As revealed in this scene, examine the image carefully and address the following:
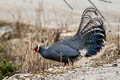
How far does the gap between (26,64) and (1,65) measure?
54cm

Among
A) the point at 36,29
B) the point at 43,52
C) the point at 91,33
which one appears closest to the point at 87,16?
the point at 91,33

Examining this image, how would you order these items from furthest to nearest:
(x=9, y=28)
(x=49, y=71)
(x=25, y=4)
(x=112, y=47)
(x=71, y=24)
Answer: (x=25, y=4) < (x=9, y=28) < (x=71, y=24) < (x=112, y=47) < (x=49, y=71)

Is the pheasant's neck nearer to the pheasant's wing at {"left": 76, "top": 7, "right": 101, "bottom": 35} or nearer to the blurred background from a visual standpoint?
the blurred background

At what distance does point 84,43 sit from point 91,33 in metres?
0.27

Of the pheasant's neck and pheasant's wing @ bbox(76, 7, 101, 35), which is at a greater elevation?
pheasant's wing @ bbox(76, 7, 101, 35)

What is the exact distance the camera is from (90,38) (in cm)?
929

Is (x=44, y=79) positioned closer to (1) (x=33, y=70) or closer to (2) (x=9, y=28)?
(1) (x=33, y=70)

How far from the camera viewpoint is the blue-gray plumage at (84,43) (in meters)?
8.82

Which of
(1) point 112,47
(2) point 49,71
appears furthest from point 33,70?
(1) point 112,47

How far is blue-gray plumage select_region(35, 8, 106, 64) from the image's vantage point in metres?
8.82

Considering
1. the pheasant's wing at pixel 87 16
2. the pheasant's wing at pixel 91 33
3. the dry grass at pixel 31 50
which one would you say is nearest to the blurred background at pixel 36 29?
the dry grass at pixel 31 50

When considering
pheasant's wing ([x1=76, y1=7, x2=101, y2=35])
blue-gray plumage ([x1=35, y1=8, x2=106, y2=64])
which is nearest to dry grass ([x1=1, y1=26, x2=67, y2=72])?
blue-gray plumage ([x1=35, y1=8, x2=106, y2=64])

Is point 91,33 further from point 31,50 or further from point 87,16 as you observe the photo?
point 31,50

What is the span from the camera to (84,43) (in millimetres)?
9305
